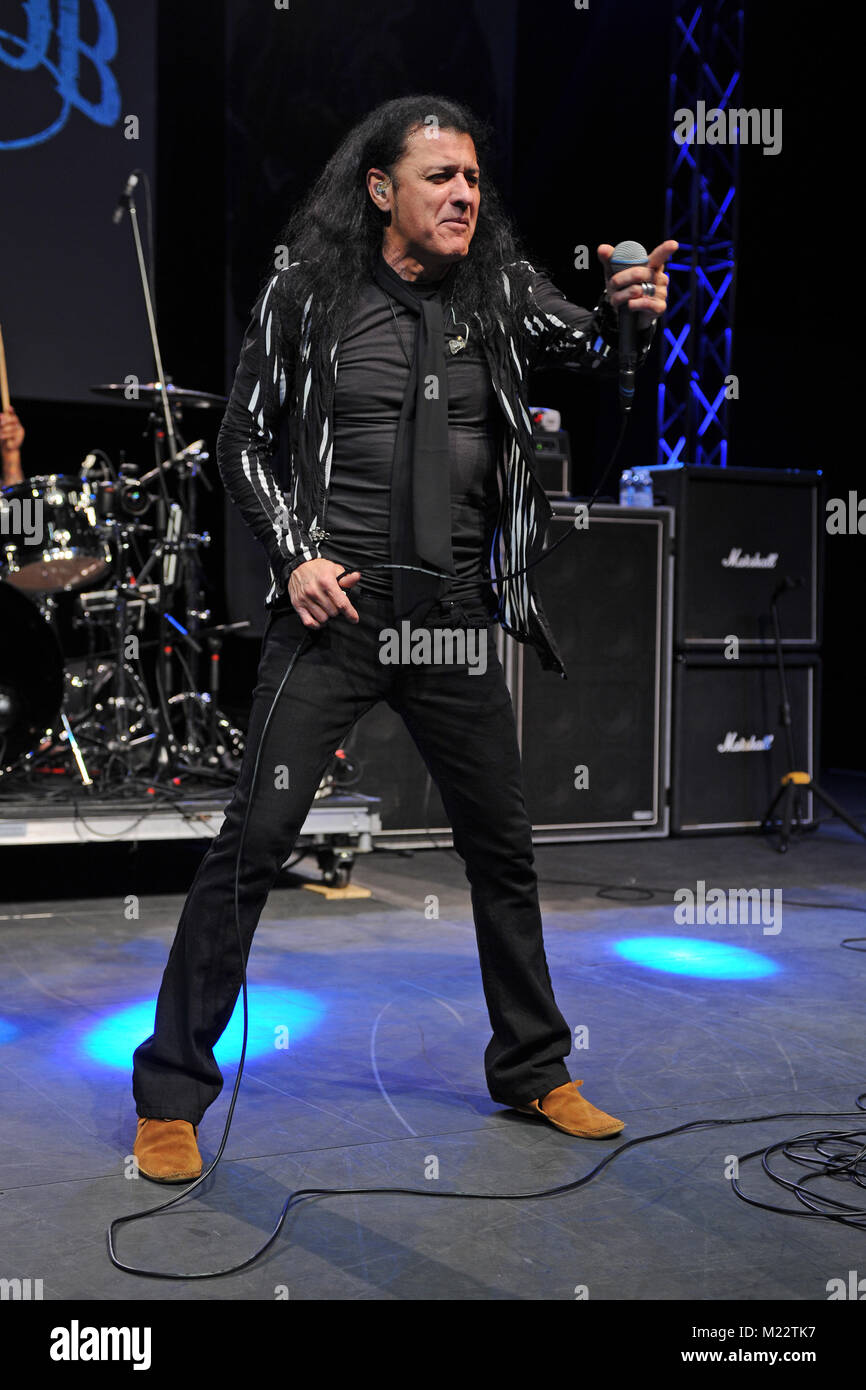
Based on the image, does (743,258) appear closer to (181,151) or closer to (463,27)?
(463,27)

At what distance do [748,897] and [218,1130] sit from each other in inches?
122

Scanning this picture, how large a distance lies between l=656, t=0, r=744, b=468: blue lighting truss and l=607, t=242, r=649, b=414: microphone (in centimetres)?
616

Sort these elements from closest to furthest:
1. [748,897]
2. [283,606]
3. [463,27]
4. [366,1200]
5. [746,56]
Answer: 1. [366,1200]
2. [283,606]
3. [748,897]
4. [463,27]
5. [746,56]

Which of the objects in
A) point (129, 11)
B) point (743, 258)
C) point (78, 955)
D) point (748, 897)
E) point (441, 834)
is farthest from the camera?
point (743, 258)

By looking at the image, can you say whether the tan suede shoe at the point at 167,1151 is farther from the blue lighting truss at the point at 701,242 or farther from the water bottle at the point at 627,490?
the blue lighting truss at the point at 701,242

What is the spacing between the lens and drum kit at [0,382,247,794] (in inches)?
208

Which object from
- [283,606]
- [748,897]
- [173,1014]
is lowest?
[748,897]

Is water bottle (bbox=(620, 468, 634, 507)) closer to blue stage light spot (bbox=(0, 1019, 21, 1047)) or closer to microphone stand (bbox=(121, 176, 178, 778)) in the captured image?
microphone stand (bbox=(121, 176, 178, 778))

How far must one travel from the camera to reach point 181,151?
7.74 m

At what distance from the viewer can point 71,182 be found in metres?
7.34

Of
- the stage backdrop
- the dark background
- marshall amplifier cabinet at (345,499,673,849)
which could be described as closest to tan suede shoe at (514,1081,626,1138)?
marshall amplifier cabinet at (345,499,673,849)

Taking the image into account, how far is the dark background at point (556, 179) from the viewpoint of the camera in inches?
306
